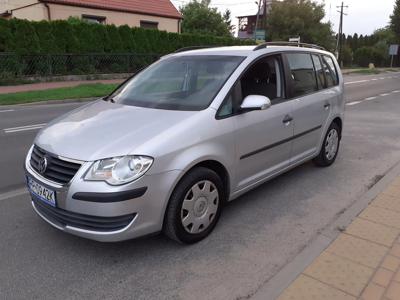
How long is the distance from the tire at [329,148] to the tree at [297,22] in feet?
157

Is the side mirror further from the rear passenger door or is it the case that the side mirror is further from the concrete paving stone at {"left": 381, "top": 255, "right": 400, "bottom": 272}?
the concrete paving stone at {"left": 381, "top": 255, "right": 400, "bottom": 272}

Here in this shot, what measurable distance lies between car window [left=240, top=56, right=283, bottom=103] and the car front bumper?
56.2 inches

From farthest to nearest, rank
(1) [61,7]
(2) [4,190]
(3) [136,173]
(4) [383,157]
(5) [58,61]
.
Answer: (1) [61,7]
(5) [58,61]
(4) [383,157]
(2) [4,190]
(3) [136,173]

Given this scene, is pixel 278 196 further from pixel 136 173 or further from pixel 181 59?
pixel 136 173

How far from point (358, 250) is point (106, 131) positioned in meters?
→ 2.30

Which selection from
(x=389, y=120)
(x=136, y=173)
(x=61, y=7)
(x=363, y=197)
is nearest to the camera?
(x=136, y=173)

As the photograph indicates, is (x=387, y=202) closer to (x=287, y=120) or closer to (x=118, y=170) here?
(x=287, y=120)

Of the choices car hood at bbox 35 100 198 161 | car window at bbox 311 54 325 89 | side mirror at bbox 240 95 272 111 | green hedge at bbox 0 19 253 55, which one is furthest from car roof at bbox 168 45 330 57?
green hedge at bbox 0 19 253 55

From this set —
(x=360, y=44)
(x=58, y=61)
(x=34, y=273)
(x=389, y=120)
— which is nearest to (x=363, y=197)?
(x=34, y=273)

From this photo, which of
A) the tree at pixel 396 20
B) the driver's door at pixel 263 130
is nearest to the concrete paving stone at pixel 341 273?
the driver's door at pixel 263 130

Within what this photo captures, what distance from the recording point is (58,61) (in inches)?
776

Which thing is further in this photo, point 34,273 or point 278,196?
point 278,196

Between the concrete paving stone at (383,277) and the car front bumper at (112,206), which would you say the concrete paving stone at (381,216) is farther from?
the car front bumper at (112,206)

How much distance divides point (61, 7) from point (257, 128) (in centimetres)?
2172
